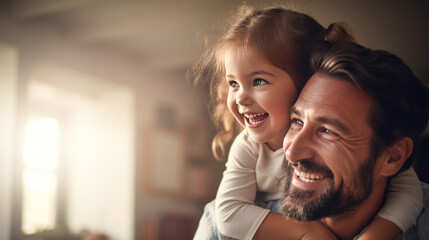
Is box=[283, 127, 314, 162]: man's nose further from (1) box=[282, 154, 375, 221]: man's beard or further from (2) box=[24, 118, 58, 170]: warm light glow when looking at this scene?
(2) box=[24, 118, 58, 170]: warm light glow

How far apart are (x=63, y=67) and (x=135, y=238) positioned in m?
1.18

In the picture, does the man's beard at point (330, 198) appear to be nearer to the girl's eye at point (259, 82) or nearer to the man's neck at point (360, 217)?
the man's neck at point (360, 217)

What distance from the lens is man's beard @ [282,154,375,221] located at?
0.47 metres

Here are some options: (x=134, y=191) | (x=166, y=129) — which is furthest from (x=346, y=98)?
(x=166, y=129)

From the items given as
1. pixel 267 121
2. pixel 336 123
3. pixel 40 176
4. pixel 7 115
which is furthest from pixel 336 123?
pixel 40 176

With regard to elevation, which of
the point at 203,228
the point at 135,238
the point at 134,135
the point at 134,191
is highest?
the point at 203,228

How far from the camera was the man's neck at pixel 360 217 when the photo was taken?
0.50 m

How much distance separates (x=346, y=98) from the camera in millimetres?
468

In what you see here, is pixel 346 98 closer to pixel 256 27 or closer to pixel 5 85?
pixel 256 27

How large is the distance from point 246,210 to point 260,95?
0.14 metres

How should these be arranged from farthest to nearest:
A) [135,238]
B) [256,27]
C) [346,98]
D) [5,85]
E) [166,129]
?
[166,129]
[135,238]
[5,85]
[256,27]
[346,98]

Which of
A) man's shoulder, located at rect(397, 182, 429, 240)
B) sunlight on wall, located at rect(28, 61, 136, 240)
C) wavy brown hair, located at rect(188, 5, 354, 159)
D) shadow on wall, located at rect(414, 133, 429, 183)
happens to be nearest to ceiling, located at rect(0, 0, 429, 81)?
sunlight on wall, located at rect(28, 61, 136, 240)

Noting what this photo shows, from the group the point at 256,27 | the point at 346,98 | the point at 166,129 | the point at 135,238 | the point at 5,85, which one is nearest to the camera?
the point at 346,98

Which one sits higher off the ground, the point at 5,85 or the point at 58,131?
the point at 5,85
